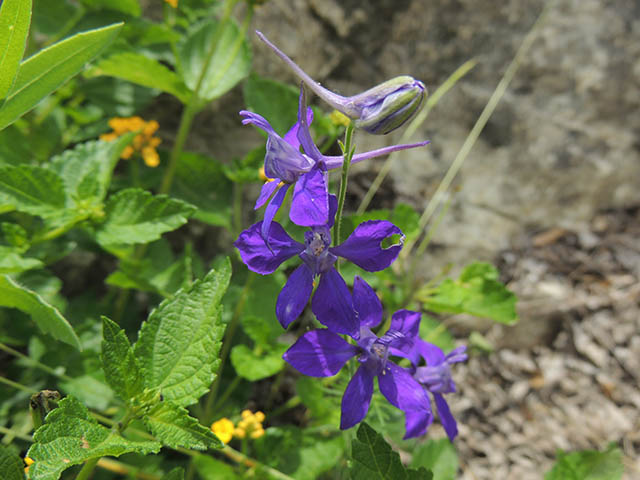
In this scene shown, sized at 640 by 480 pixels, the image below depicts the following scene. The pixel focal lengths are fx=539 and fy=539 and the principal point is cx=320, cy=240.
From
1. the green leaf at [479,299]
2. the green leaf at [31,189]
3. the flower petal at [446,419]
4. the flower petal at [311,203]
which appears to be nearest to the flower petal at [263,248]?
the flower petal at [311,203]

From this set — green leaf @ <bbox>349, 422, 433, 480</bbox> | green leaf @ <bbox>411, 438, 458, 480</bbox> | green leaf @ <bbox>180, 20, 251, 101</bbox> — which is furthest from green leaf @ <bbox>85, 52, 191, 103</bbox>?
green leaf @ <bbox>411, 438, 458, 480</bbox>

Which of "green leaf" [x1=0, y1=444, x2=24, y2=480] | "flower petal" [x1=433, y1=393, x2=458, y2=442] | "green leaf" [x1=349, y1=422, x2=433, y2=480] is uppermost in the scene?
"green leaf" [x1=0, y1=444, x2=24, y2=480]

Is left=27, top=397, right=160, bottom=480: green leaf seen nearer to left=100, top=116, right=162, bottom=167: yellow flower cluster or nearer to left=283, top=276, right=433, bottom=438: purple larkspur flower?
left=283, top=276, right=433, bottom=438: purple larkspur flower

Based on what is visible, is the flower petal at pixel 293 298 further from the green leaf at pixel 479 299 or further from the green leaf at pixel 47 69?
the green leaf at pixel 479 299

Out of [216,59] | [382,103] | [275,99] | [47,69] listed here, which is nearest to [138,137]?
[216,59]

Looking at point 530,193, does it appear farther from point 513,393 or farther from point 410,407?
point 410,407

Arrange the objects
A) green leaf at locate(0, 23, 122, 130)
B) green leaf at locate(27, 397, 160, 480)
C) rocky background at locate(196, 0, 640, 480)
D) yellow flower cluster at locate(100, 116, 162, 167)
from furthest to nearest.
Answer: rocky background at locate(196, 0, 640, 480), yellow flower cluster at locate(100, 116, 162, 167), green leaf at locate(0, 23, 122, 130), green leaf at locate(27, 397, 160, 480)

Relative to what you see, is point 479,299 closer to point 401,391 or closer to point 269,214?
point 401,391

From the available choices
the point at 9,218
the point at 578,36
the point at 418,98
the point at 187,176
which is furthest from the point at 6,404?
the point at 578,36
